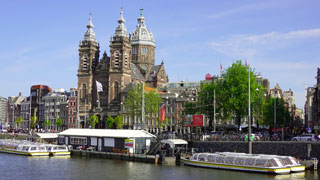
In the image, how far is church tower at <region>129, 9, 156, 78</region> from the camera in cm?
15800

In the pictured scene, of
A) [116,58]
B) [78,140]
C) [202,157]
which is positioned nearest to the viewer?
[202,157]

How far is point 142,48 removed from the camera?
15888 cm

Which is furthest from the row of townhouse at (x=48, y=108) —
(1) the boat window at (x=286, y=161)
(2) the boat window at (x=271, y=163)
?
(1) the boat window at (x=286, y=161)

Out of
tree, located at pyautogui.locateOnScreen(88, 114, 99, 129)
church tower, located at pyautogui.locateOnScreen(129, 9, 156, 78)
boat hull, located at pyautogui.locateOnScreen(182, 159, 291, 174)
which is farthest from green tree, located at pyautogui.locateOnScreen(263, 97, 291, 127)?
church tower, located at pyautogui.locateOnScreen(129, 9, 156, 78)

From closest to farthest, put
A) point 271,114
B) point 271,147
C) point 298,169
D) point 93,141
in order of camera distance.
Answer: point 298,169
point 271,147
point 93,141
point 271,114

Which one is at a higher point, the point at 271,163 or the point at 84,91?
the point at 84,91

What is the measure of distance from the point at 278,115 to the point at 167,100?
3326 centimetres

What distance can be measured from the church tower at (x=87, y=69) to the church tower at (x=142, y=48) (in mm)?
17774

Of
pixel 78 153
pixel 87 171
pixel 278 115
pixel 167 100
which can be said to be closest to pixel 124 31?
pixel 167 100

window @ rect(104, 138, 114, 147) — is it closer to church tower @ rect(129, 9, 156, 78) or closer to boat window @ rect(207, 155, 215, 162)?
boat window @ rect(207, 155, 215, 162)

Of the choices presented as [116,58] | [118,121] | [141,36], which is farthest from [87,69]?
[141,36]

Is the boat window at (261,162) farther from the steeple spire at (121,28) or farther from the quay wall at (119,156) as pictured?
the steeple spire at (121,28)

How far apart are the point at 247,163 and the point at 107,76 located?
297 feet

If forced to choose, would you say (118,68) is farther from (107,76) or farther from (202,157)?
(202,157)
